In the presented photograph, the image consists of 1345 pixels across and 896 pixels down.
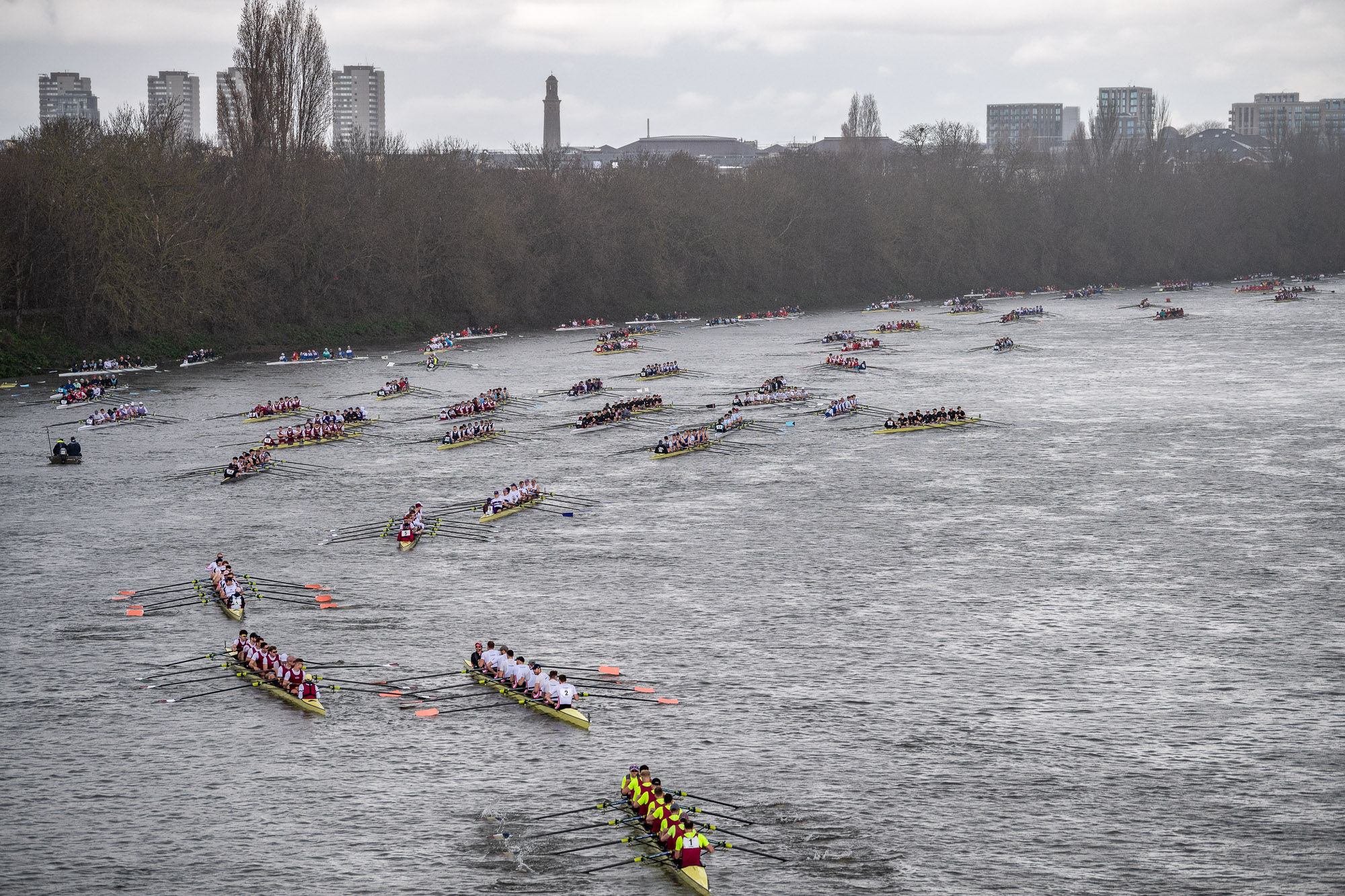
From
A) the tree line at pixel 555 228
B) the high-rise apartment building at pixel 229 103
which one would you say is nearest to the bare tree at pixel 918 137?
the tree line at pixel 555 228

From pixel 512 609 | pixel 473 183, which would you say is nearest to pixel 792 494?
pixel 512 609

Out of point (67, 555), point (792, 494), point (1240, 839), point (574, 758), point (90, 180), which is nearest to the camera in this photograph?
point (1240, 839)

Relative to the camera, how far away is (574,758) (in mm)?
24469

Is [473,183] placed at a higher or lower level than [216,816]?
higher

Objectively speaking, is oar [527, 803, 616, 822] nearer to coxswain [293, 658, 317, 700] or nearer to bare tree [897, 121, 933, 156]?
coxswain [293, 658, 317, 700]

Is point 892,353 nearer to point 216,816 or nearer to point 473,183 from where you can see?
point 473,183

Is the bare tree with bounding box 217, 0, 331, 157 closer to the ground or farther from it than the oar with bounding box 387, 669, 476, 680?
farther from it

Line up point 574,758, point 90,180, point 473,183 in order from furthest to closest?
point 473,183, point 90,180, point 574,758

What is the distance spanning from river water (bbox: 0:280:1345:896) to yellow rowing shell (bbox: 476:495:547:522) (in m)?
0.58

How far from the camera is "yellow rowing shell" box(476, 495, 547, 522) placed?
1644 inches

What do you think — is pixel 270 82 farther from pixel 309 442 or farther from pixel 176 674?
pixel 176 674

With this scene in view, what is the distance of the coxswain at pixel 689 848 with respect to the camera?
2014cm

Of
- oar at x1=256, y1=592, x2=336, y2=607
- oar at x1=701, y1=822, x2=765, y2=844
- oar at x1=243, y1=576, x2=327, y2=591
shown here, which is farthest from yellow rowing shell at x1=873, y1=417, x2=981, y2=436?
oar at x1=701, y1=822, x2=765, y2=844

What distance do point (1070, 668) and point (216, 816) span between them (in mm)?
17239
